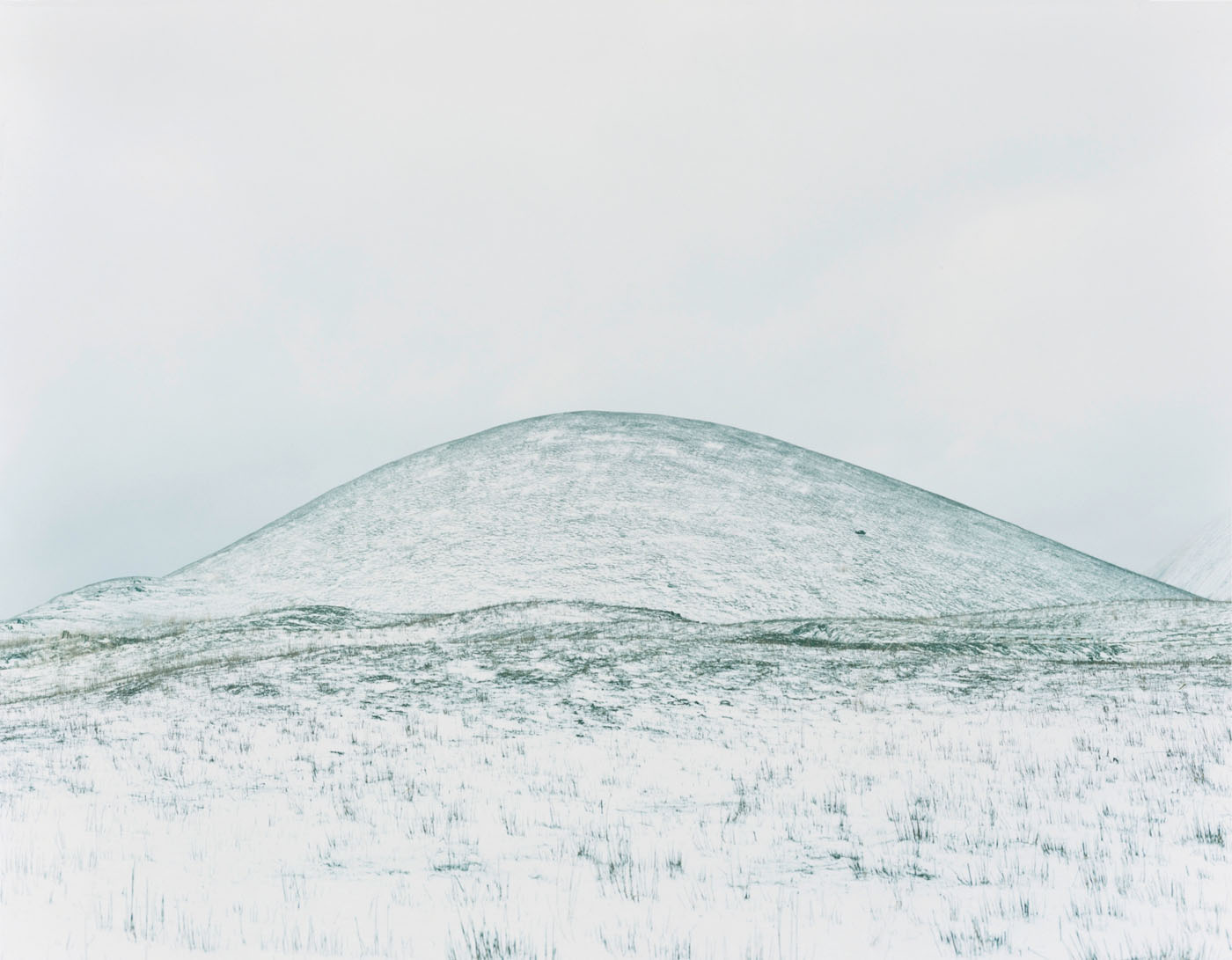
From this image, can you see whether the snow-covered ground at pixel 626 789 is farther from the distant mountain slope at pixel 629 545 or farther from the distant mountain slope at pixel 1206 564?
the distant mountain slope at pixel 1206 564

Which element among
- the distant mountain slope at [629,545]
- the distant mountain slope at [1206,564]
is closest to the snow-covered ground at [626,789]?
the distant mountain slope at [629,545]

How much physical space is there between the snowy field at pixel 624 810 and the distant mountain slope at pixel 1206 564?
355ft

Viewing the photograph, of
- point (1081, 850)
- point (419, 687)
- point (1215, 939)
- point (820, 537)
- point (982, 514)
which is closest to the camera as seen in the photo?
point (1215, 939)

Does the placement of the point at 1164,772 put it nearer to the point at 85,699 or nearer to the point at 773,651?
the point at 773,651

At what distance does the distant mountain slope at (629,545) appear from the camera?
210 feet

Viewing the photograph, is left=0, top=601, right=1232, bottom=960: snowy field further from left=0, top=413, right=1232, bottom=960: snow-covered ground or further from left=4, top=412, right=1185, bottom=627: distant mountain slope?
left=4, top=412, right=1185, bottom=627: distant mountain slope

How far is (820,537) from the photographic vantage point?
73.1 m

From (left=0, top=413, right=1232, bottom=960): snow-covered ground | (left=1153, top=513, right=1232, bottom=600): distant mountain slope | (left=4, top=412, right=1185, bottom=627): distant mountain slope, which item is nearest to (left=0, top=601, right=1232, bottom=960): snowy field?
(left=0, top=413, right=1232, bottom=960): snow-covered ground

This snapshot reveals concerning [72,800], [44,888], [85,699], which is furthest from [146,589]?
[44,888]

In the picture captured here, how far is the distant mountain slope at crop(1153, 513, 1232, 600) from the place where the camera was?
121m

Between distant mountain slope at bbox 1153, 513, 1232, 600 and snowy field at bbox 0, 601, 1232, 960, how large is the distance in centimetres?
10835

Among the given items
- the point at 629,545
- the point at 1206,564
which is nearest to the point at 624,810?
the point at 629,545

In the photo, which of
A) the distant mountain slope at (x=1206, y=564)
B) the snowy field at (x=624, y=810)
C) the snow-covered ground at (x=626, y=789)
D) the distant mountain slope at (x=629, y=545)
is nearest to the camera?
the snowy field at (x=624, y=810)

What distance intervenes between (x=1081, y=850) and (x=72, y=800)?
15.4 metres
